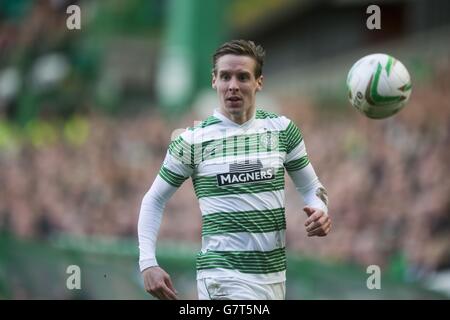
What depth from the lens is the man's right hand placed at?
5.10m

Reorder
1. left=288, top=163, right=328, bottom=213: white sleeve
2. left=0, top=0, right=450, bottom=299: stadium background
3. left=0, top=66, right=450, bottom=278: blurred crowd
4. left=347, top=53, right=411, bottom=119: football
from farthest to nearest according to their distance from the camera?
left=0, top=66, right=450, bottom=278: blurred crowd < left=0, top=0, right=450, bottom=299: stadium background < left=347, top=53, right=411, bottom=119: football < left=288, top=163, right=328, bottom=213: white sleeve

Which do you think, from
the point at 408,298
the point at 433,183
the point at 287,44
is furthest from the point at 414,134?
the point at 287,44

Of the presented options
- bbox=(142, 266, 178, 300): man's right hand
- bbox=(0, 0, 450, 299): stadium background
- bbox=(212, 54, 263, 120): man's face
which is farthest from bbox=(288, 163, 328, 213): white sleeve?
bbox=(0, 0, 450, 299): stadium background

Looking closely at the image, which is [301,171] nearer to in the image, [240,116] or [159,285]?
[240,116]

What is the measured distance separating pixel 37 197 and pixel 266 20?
17.2 m

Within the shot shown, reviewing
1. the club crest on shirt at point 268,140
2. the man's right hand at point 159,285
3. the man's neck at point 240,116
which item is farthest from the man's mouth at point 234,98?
the man's right hand at point 159,285

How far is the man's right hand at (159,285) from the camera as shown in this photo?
201 inches

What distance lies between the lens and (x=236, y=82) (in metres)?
5.16

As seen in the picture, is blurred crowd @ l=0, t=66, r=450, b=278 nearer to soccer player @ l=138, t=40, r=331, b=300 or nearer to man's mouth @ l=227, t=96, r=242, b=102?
soccer player @ l=138, t=40, r=331, b=300

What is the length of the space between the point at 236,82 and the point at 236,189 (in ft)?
1.90

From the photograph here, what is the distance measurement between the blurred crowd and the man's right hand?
515cm

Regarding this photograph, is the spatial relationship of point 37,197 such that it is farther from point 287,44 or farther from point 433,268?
point 287,44

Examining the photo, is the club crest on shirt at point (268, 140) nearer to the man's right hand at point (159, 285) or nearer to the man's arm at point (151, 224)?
the man's arm at point (151, 224)

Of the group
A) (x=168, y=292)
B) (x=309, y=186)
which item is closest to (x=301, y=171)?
(x=309, y=186)
